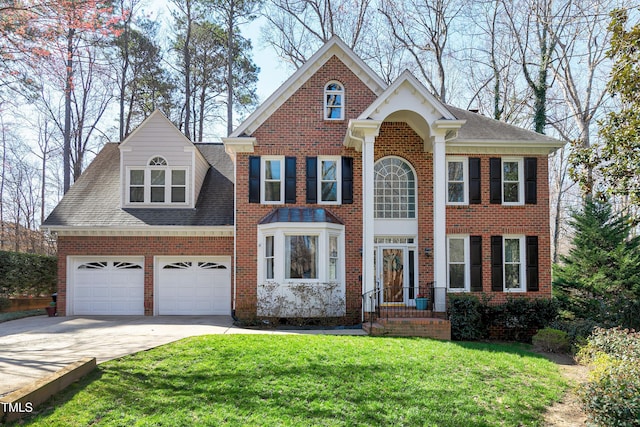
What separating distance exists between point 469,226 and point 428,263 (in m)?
1.82

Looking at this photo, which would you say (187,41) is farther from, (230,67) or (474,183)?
(474,183)

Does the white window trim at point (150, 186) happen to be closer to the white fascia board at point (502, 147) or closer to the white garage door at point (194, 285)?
the white garage door at point (194, 285)

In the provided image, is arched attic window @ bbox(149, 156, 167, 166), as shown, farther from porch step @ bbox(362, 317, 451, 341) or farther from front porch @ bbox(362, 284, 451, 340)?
porch step @ bbox(362, 317, 451, 341)

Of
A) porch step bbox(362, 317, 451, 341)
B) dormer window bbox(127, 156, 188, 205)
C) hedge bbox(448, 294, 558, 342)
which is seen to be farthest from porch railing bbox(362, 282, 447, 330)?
dormer window bbox(127, 156, 188, 205)

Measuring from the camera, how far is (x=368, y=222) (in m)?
13.2

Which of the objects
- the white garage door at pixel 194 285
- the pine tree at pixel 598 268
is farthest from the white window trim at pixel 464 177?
the white garage door at pixel 194 285

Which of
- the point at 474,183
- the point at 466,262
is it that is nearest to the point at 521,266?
the point at 466,262

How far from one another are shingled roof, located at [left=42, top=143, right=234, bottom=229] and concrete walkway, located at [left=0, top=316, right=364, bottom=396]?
3.20 meters

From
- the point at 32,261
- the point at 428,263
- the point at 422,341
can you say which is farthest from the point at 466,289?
the point at 32,261

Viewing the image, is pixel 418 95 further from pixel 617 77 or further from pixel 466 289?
pixel 466 289

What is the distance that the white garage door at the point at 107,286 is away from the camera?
15734mm

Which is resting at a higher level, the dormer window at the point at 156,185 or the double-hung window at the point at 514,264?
the dormer window at the point at 156,185

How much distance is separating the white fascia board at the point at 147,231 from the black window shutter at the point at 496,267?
8.67 m

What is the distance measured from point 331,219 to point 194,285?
18.4 feet
